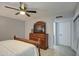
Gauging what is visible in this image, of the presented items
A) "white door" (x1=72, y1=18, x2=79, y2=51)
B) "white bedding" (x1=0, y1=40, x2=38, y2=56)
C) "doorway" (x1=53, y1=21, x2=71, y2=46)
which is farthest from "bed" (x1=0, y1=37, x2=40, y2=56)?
"white door" (x1=72, y1=18, x2=79, y2=51)

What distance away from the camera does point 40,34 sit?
4.31 feet

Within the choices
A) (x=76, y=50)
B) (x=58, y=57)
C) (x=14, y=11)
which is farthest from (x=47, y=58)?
(x=14, y=11)

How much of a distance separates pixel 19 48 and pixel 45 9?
62 centimetres

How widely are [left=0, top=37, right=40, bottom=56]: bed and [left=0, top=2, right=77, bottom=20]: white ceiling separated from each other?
12.9 inches

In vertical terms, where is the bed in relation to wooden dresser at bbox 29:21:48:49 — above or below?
below

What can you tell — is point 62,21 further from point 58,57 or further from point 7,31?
point 7,31

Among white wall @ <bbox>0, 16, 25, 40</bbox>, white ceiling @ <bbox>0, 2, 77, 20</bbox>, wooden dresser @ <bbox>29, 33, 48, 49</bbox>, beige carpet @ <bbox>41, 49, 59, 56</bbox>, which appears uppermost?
white ceiling @ <bbox>0, 2, 77, 20</bbox>

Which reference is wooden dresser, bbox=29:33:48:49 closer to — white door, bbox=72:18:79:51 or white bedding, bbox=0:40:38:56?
white bedding, bbox=0:40:38:56

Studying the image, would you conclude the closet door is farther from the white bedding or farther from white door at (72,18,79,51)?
the white bedding

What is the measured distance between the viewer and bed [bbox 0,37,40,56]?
121cm

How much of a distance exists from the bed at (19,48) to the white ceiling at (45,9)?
328 millimetres

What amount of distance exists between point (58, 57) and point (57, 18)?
20.4 inches

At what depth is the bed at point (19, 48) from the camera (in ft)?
3.96

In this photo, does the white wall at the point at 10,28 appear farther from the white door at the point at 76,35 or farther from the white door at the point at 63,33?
the white door at the point at 76,35
